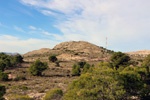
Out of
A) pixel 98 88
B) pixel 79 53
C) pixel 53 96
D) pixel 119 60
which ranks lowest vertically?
pixel 53 96

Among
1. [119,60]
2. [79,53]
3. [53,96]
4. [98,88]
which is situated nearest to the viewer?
[98,88]

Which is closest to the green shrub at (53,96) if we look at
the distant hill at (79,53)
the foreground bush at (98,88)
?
the foreground bush at (98,88)

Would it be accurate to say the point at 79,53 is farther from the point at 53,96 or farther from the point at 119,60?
the point at 53,96

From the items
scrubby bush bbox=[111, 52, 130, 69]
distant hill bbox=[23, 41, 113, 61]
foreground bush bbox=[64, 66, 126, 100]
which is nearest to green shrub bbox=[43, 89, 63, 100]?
foreground bush bbox=[64, 66, 126, 100]

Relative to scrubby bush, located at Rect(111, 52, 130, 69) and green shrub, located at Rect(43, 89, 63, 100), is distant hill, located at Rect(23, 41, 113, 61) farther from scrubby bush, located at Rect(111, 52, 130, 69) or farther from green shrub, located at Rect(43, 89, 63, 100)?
green shrub, located at Rect(43, 89, 63, 100)

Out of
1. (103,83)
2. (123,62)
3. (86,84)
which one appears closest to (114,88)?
(103,83)

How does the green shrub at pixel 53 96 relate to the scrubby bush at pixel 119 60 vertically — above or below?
below

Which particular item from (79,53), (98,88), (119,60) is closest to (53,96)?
(98,88)

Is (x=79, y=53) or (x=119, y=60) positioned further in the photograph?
(x=79, y=53)

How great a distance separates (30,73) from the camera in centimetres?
2991

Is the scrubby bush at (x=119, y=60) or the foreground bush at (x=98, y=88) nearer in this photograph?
the foreground bush at (x=98, y=88)

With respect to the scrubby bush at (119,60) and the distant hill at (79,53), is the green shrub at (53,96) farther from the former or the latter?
the distant hill at (79,53)

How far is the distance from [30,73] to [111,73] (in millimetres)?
24390

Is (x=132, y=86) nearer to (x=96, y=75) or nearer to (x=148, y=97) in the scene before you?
(x=148, y=97)
